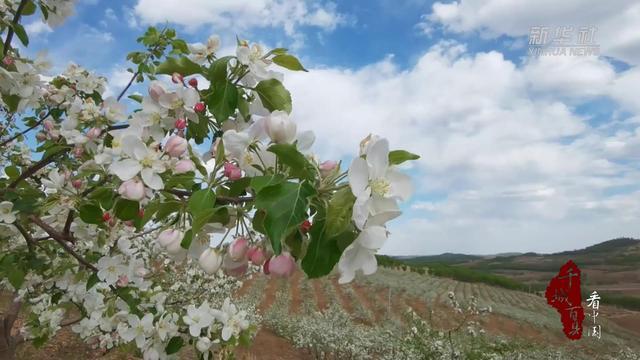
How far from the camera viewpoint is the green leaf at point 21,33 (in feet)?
7.54

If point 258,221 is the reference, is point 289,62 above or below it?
above

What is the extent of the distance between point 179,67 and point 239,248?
63 centimetres

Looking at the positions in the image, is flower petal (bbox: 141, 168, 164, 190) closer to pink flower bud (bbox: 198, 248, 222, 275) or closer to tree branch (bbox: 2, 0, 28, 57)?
pink flower bud (bbox: 198, 248, 222, 275)

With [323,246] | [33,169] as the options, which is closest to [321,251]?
[323,246]

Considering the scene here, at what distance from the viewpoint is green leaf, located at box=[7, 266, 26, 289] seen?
2.32 m

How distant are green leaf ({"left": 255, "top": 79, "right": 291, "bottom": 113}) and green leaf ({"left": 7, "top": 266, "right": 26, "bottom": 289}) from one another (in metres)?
1.71

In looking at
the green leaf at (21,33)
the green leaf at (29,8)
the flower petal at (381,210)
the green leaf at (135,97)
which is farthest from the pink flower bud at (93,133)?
the flower petal at (381,210)

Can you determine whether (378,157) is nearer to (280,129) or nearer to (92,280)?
(280,129)

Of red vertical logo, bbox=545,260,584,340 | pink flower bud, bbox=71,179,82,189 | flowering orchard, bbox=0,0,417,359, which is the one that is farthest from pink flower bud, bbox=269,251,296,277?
red vertical logo, bbox=545,260,584,340

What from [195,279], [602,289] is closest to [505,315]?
[195,279]

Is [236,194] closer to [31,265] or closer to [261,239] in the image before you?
[261,239]

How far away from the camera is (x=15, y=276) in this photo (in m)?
2.33

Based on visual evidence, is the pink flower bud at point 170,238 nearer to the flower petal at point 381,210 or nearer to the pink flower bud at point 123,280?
the flower petal at point 381,210

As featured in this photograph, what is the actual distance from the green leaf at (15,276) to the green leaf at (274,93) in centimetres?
171
